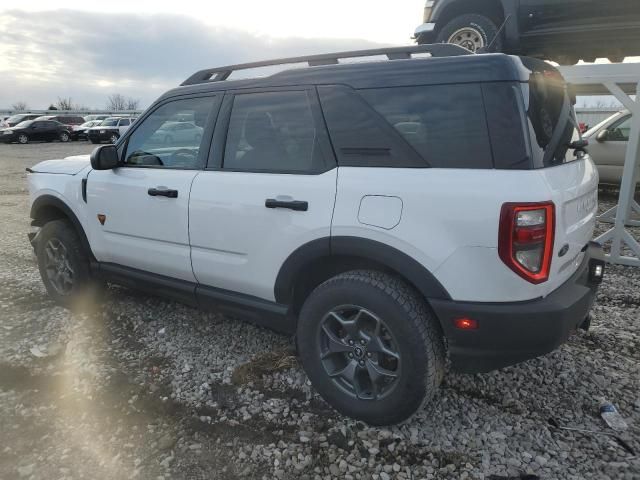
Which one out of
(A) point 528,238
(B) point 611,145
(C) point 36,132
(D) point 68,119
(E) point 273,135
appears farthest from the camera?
(D) point 68,119

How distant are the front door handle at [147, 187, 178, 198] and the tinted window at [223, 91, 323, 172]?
0.41 metres

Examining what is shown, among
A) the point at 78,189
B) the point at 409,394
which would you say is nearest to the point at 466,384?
the point at 409,394

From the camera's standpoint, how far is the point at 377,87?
2.46m

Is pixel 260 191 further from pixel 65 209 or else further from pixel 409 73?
pixel 65 209

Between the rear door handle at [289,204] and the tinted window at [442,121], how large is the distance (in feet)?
2.06

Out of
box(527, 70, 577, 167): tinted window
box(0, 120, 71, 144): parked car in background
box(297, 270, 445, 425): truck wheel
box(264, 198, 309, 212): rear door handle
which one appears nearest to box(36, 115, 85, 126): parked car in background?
box(0, 120, 71, 144): parked car in background

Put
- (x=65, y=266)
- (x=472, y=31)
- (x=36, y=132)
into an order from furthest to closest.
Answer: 1. (x=36, y=132)
2. (x=472, y=31)
3. (x=65, y=266)

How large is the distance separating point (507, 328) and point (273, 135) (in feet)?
5.53

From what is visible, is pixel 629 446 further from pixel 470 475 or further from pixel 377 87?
pixel 377 87

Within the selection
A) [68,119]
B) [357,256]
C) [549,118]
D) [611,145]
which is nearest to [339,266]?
[357,256]

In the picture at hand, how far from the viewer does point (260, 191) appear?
272 centimetres

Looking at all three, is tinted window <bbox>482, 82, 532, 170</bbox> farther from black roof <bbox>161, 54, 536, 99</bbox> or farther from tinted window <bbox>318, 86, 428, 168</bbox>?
tinted window <bbox>318, 86, 428, 168</bbox>

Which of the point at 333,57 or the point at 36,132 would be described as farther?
the point at 36,132

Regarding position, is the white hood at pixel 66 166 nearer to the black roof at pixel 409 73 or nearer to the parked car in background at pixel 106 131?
the black roof at pixel 409 73
